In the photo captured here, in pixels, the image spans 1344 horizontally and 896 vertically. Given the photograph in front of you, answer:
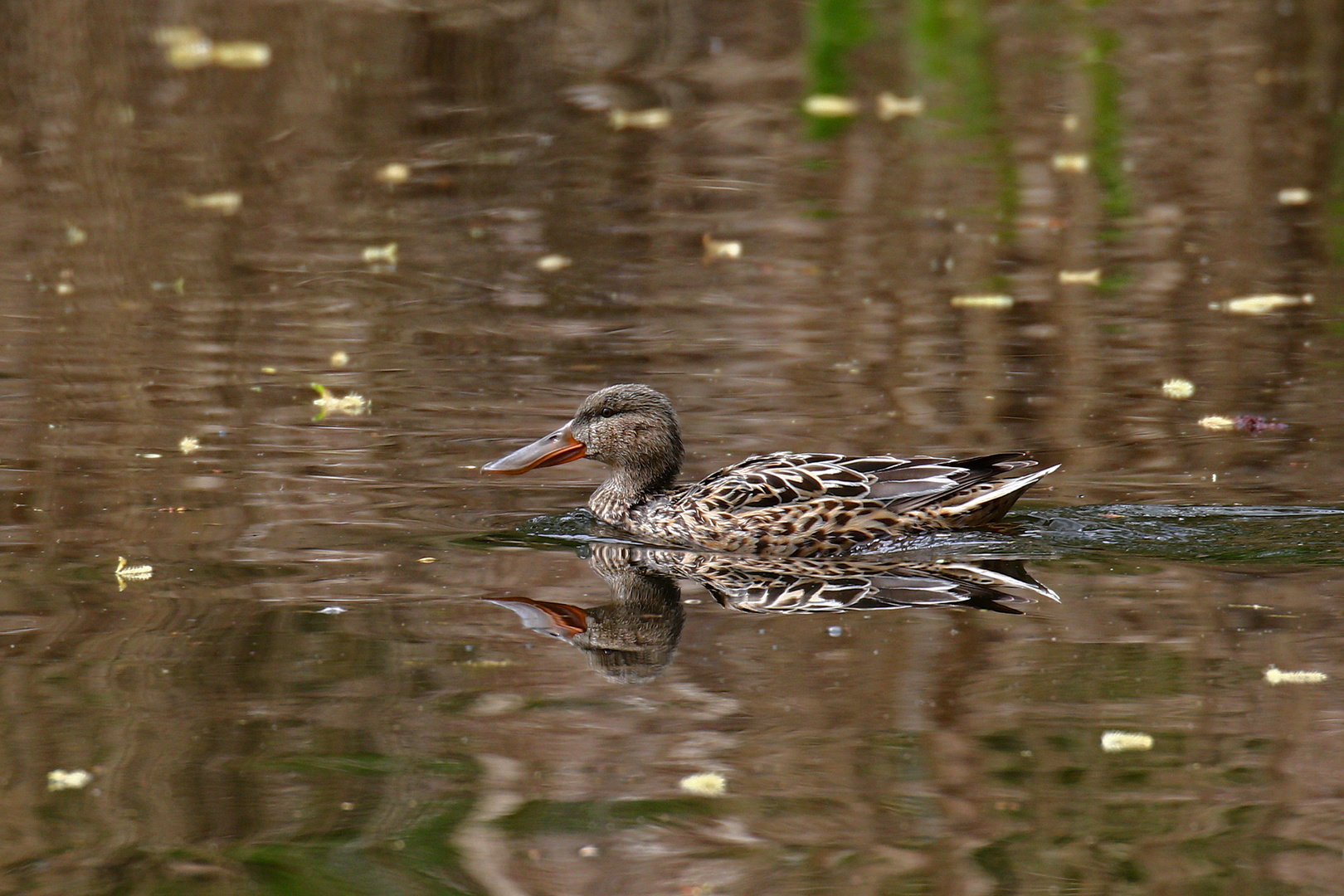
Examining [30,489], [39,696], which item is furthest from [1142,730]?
[30,489]

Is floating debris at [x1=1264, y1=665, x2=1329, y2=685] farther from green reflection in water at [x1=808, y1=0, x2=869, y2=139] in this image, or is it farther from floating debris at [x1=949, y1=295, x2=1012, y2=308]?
green reflection in water at [x1=808, y1=0, x2=869, y2=139]

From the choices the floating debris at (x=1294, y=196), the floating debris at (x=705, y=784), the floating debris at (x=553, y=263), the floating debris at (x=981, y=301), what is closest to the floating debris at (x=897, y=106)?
the floating debris at (x=1294, y=196)

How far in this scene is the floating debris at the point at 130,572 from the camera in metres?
6.68

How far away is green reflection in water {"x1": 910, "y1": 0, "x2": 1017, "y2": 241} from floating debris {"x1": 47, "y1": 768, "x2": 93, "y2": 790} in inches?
337

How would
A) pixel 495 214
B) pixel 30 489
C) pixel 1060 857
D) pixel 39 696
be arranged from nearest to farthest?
pixel 1060 857 < pixel 39 696 < pixel 30 489 < pixel 495 214

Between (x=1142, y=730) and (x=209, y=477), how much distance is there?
171 inches

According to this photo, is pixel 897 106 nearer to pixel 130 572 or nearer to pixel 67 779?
pixel 130 572

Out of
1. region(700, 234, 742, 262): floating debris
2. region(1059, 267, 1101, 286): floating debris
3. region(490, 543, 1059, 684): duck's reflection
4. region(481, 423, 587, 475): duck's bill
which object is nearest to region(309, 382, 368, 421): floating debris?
region(481, 423, 587, 475): duck's bill

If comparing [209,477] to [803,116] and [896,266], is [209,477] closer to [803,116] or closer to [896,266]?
[896,266]

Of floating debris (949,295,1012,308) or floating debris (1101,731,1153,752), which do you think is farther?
floating debris (949,295,1012,308)

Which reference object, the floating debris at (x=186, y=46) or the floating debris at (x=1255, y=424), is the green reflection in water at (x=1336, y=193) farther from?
the floating debris at (x=186, y=46)

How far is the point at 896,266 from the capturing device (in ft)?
38.3

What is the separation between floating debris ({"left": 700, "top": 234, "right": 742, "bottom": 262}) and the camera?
479 inches

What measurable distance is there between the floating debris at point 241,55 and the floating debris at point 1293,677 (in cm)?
1419
